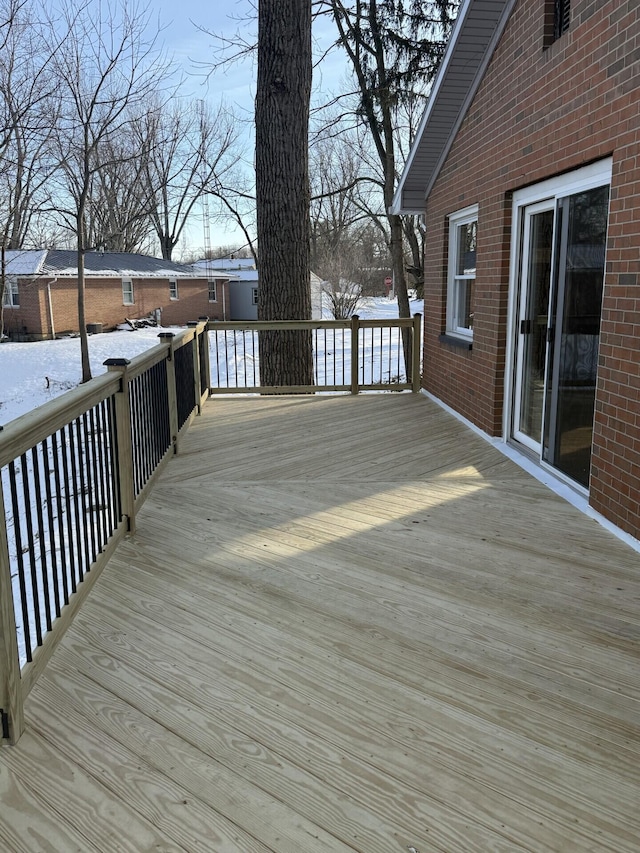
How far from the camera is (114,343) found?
22391mm

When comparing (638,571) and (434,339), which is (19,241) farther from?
(638,571)

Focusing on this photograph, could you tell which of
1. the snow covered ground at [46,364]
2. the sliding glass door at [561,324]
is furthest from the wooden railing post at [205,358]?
the snow covered ground at [46,364]

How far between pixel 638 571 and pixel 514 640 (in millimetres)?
950

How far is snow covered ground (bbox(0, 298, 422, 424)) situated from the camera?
16.0 meters

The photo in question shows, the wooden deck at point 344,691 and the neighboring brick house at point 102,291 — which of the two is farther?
the neighboring brick house at point 102,291

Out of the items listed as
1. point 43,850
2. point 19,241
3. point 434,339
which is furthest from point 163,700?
point 19,241

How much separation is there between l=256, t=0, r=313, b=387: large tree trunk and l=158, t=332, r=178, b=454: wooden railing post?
3.02m

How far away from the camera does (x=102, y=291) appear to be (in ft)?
86.1

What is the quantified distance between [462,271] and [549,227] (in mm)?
2339

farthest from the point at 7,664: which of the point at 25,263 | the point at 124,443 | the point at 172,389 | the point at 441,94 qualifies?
the point at 25,263

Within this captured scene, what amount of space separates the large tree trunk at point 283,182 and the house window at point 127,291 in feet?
68.0

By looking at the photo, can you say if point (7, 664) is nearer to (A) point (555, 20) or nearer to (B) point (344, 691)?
(B) point (344, 691)

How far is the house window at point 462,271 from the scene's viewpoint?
6.55 m

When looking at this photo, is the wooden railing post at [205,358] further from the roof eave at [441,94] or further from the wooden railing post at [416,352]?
the roof eave at [441,94]
